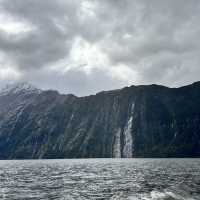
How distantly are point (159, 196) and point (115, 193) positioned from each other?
26.3 feet

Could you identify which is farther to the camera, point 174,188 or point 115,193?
point 174,188

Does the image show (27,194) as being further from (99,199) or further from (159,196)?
(159,196)

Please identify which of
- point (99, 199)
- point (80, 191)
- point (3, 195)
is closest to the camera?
point (99, 199)

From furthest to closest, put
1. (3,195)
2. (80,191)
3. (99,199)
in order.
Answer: (80,191), (3,195), (99,199)

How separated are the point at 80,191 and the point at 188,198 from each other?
18.4m

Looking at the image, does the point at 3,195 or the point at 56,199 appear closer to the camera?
the point at 56,199

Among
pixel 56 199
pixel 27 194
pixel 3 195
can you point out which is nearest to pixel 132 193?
pixel 56 199

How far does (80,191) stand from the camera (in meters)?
56.3

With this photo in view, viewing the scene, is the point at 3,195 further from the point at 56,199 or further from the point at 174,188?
the point at 174,188

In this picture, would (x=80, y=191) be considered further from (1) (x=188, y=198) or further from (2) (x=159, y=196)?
(1) (x=188, y=198)

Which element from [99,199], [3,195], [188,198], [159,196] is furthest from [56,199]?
[188,198]

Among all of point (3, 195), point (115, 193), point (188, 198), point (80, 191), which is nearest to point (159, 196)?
point (188, 198)

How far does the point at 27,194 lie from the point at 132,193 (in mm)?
16848

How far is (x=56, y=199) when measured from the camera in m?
47.3
